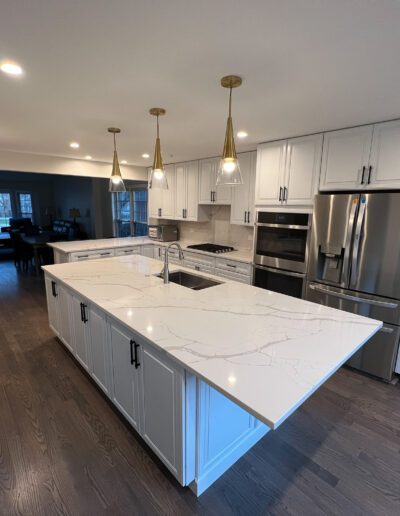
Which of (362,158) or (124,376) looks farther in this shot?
(362,158)

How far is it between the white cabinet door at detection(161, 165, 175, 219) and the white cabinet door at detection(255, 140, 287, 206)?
197 cm

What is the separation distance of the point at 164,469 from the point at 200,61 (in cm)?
234

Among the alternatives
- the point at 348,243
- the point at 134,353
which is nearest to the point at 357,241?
the point at 348,243

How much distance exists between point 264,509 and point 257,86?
2.43 meters

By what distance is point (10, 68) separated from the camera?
5.14 ft

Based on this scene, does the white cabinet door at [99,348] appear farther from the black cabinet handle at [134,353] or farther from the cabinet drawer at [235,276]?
the cabinet drawer at [235,276]

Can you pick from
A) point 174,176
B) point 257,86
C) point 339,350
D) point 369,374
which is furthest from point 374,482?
point 174,176

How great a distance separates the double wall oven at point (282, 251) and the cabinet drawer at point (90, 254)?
2.49m

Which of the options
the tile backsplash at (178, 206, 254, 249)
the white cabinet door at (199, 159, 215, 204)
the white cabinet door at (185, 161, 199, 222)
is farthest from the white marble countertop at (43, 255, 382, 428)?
the white cabinet door at (185, 161, 199, 222)

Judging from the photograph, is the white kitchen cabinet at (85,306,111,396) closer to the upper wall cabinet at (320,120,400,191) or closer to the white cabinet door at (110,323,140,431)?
the white cabinet door at (110,323,140,431)

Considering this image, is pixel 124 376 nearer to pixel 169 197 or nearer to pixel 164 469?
pixel 164 469

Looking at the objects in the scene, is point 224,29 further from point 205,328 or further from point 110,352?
point 110,352

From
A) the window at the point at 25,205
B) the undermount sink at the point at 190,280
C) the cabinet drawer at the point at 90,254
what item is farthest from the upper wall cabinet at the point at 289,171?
the window at the point at 25,205

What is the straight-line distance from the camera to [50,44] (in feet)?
4.40
